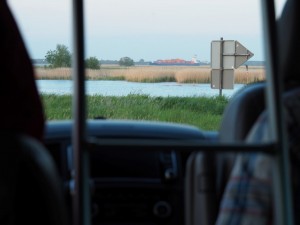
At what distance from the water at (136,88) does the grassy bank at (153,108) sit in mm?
91

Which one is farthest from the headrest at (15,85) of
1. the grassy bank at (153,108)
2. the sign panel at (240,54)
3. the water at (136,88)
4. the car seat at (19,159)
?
the sign panel at (240,54)

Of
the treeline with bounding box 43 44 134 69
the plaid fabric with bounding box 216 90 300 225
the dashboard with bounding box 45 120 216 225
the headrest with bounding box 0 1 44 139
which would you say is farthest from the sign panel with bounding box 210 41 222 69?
the headrest with bounding box 0 1 44 139

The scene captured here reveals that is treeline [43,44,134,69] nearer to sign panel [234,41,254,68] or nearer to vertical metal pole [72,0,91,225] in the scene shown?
sign panel [234,41,254,68]

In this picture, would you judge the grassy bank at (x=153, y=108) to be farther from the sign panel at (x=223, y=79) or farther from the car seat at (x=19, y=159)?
the car seat at (x=19, y=159)

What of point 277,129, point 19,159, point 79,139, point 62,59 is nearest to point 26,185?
point 19,159

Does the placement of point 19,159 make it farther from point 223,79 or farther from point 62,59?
point 223,79

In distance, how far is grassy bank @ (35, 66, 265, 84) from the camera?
2393 mm

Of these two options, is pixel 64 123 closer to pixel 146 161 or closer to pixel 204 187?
pixel 146 161

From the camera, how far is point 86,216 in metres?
1.51

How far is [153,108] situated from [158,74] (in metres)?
0.44

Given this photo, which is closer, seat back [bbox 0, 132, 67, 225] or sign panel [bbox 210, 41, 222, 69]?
seat back [bbox 0, 132, 67, 225]

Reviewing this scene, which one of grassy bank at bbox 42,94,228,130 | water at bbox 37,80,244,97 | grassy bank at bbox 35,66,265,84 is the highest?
grassy bank at bbox 35,66,265,84

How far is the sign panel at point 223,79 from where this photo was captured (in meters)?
2.94

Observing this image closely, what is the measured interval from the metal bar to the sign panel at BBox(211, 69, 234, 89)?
4.33 feet
